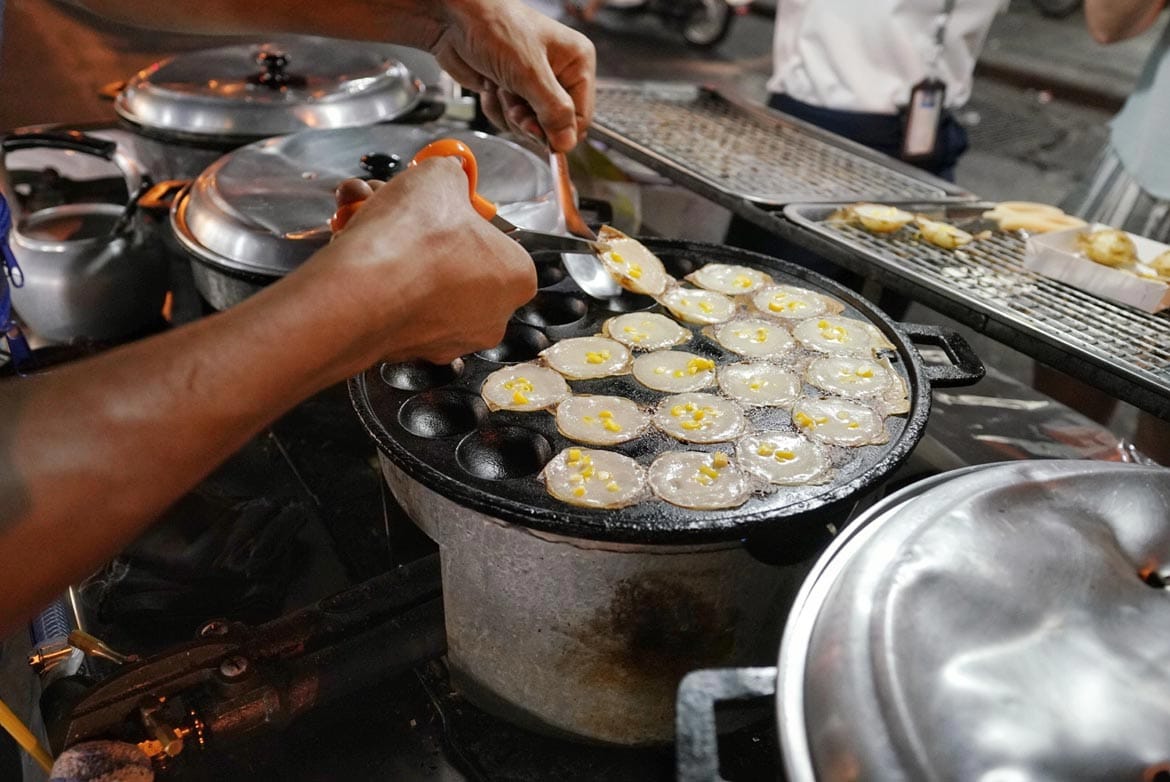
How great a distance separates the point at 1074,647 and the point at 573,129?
1656mm

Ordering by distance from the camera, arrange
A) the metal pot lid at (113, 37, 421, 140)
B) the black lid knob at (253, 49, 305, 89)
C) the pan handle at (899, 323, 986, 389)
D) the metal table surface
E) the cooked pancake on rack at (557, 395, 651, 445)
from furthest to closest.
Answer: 1. the black lid knob at (253, 49, 305, 89)
2. the metal pot lid at (113, 37, 421, 140)
3. the metal table surface
4. the pan handle at (899, 323, 986, 389)
5. the cooked pancake on rack at (557, 395, 651, 445)

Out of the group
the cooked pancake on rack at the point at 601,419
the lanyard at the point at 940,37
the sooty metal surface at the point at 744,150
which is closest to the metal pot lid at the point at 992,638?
the cooked pancake on rack at the point at 601,419

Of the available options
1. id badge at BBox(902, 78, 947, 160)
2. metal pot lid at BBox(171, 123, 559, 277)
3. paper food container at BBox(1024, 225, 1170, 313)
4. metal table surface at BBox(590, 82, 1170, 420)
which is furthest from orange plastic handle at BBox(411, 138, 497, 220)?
id badge at BBox(902, 78, 947, 160)

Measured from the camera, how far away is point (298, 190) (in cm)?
244

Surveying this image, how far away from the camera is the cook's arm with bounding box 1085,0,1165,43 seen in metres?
3.45

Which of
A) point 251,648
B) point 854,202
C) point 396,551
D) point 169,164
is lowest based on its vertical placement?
point 396,551

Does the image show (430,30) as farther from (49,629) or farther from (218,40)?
(218,40)

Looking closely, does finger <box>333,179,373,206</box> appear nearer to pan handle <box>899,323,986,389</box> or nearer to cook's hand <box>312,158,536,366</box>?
cook's hand <box>312,158,536,366</box>

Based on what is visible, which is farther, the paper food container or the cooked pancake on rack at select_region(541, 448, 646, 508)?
the paper food container

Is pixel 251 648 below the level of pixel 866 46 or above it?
below

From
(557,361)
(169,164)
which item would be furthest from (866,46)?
(169,164)

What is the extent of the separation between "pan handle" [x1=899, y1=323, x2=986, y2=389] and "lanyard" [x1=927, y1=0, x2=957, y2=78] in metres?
2.03

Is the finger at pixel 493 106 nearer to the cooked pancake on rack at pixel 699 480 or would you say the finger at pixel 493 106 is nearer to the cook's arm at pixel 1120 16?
the cooked pancake on rack at pixel 699 480

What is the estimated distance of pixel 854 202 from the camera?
2.91 m
